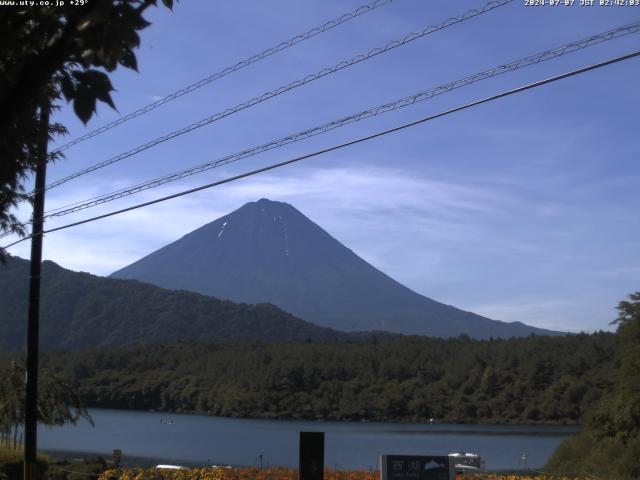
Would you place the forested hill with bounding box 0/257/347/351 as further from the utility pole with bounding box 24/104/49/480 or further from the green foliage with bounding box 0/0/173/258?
the green foliage with bounding box 0/0/173/258

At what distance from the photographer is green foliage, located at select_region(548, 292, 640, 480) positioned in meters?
29.6

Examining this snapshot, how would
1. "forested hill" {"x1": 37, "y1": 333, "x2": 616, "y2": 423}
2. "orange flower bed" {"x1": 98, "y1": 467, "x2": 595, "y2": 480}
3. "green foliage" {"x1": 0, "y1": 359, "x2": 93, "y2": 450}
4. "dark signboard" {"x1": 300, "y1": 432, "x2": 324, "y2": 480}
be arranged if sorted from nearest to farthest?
"dark signboard" {"x1": 300, "y1": 432, "x2": 324, "y2": 480}, "orange flower bed" {"x1": 98, "y1": 467, "x2": 595, "y2": 480}, "green foliage" {"x1": 0, "y1": 359, "x2": 93, "y2": 450}, "forested hill" {"x1": 37, "y1": 333, "x2": 616, "y2": 423}

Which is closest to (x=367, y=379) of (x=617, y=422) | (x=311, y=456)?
(x=617, y=422)

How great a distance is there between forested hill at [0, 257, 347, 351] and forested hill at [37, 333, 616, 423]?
122 ft

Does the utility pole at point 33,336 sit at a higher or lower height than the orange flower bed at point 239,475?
higher

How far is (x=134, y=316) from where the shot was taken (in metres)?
176

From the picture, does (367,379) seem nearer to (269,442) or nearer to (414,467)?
(269,442)

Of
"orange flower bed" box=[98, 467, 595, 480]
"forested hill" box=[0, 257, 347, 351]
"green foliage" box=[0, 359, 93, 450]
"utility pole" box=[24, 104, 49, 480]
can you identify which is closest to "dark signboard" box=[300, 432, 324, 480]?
"orange flower bed" box=[98, 467, 595, 480]

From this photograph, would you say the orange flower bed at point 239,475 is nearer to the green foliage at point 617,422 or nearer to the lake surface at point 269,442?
the green foliage at point 617,422

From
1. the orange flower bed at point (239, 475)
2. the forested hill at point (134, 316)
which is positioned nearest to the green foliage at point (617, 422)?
the orange flower bed at point (239, 475)

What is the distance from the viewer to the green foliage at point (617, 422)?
97.0 feet

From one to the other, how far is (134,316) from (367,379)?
85.9 m

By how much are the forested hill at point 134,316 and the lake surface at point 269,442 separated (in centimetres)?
6648

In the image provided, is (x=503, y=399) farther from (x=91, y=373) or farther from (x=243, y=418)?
(x=91, y=373)
